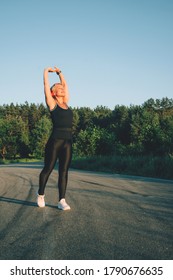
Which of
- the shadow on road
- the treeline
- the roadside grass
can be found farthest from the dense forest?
the shadow on road

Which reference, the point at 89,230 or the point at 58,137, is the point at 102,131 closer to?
the point at 58,137

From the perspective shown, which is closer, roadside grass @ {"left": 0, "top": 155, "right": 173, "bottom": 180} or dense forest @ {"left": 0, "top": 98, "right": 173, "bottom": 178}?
roadside grass @ {"left": 0, "top": 155, "right": 173, "bottom": 180}

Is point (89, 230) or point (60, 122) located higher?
point (60, 122)

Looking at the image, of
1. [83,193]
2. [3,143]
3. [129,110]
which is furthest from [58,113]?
[129,110]

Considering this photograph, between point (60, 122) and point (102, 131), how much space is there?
80.5 ft

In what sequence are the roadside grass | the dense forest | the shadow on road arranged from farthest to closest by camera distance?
the dense forest → the roadside grass → the shadow on road

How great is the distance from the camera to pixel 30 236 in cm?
321

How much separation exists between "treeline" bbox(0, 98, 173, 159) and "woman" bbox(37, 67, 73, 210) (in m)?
12.7

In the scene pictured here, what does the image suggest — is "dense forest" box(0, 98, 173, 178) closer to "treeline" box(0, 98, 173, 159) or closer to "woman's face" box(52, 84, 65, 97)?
"treeline" box(0, 98, 173, 159)

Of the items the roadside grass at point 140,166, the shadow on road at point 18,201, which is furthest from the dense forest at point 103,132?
the shadow on road at point 18,201

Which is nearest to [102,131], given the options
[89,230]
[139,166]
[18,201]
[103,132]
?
[103,132]

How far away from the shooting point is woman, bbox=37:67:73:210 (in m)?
4.89

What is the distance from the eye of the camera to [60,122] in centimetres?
493

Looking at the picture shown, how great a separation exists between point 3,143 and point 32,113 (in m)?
26.3
